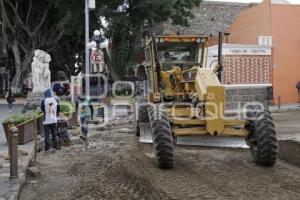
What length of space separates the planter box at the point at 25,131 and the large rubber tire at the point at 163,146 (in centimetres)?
478

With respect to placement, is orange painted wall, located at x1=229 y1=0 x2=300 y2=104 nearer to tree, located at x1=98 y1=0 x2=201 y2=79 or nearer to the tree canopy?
tree, located at x1=98 y1=0 x2=201 y2=79

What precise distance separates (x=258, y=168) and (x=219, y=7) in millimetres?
33499

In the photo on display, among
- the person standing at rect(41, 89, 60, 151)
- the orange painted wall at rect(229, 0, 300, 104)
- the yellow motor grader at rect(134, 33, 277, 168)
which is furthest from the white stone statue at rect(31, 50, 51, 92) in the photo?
the orange painted wall at rect(229, 0, 300, 104)

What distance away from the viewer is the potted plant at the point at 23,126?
45.9 ft

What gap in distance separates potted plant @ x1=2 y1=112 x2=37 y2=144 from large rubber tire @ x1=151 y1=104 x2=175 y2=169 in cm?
480

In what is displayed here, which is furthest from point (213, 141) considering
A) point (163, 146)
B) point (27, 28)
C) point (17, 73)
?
point (27, 28)

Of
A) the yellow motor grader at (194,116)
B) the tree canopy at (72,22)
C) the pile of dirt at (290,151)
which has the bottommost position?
the pile of dirt at (290,151)

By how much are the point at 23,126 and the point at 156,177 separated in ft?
18.2

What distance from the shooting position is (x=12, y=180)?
364 inches

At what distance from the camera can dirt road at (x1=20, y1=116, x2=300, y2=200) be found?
8.23 m

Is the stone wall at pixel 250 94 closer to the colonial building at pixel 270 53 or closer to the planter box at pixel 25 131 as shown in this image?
the colonial building at pixel 270 53

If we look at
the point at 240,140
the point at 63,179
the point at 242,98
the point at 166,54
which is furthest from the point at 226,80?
the point at 63,179

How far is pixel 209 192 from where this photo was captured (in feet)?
27.0

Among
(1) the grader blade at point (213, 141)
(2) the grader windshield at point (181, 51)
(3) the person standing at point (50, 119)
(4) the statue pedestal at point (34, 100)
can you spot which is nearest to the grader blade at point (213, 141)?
(1) the grader blade at point (213, 141)
